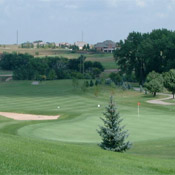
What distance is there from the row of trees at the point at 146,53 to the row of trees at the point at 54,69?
12.4 meters

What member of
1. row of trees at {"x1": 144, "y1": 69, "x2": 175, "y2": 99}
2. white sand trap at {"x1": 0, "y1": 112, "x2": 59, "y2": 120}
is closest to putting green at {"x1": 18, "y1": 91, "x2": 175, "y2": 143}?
white sand trap at {"x1": 0, "y1": 112, "x2": 59, "y2": 120}

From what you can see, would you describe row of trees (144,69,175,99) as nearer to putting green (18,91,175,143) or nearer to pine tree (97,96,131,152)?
putting green (18,91,175,143)

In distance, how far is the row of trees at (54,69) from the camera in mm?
99637

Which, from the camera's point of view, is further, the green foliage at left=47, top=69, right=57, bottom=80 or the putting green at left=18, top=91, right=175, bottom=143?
the green foliage at left=47, top=69, right=57, bottom=80

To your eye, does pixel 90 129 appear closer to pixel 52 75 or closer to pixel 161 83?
pixel 161 83

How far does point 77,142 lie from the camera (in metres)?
25.0

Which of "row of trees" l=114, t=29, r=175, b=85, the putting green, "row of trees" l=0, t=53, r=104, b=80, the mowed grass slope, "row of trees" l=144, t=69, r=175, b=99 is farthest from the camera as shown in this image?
"row of trees" l=0, t=53, r=104, b=80

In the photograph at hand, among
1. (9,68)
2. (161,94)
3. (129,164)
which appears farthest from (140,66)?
(129,164)

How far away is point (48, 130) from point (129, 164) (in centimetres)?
1471

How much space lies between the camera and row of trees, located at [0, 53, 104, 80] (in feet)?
327

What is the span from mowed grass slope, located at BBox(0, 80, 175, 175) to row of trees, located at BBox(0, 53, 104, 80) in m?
39.2

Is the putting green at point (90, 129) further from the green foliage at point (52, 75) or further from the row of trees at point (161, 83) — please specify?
the green foliage at point (52, 75)

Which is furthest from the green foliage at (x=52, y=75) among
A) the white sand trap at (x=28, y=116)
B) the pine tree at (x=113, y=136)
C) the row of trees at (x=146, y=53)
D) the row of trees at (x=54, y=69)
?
the pine tree at (x=113, y=136)

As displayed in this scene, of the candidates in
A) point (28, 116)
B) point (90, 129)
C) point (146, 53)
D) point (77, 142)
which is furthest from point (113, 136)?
point (146, 53)
